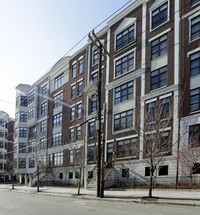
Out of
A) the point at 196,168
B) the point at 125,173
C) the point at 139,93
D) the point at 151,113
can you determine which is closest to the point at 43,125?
the point at 125,173

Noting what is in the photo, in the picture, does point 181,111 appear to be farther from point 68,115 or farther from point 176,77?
point 68,115

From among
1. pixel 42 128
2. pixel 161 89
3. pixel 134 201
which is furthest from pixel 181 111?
pixel 42 128

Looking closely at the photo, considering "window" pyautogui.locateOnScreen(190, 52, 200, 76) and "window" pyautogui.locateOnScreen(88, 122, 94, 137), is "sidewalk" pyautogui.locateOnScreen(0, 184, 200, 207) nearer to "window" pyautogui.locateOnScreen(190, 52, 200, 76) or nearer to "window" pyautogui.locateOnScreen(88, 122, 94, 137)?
"window" pyautogui.locateOnScreen(190, 52, 200, 76)

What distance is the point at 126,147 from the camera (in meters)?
28.9

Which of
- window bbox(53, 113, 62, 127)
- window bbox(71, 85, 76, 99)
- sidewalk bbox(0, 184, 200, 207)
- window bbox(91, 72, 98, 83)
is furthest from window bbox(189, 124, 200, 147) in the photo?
window bbox(53, 113, 62, 127)

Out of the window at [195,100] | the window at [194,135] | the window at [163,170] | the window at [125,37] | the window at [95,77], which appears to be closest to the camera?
the window at [194,135]

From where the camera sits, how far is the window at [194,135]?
866 inches

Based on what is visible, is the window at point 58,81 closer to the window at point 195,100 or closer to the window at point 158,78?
the window at point 158,78

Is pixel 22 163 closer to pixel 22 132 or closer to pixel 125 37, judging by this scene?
pixel 22 132

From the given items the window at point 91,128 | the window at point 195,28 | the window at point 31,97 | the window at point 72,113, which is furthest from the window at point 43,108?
the window at point 195,28

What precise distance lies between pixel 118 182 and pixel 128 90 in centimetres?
1004

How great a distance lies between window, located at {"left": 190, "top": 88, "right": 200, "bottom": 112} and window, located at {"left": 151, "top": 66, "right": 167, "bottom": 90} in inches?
133

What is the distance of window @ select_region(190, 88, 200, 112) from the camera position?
2325 cm

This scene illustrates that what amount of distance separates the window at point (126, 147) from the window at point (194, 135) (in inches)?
259
